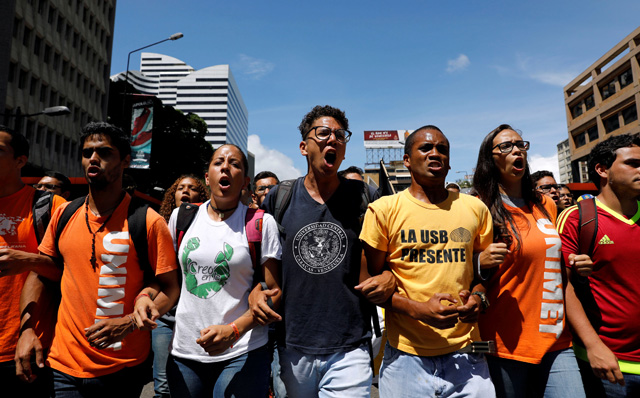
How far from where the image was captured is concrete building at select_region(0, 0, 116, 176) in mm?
28719

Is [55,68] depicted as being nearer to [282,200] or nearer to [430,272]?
[282,200]

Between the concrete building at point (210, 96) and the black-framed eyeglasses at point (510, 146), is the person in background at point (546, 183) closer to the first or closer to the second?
the black-framed eyeglasses at point (510, 146)

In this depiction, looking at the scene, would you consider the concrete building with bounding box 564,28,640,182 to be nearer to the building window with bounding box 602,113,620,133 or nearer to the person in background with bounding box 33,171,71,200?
the building window with bounding box 602,113,620,133

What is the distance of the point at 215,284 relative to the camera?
9.03 ft

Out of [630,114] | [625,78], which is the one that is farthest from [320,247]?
[625,78]

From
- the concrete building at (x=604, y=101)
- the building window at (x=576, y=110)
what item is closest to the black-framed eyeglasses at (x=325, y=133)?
the concrete building at (x=604, y=101)

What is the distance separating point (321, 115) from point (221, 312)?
157 centimetres

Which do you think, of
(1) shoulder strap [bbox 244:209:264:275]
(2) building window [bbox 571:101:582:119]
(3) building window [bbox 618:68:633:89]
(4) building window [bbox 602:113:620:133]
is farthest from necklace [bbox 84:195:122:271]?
(2) building window [bbox 571:101:582:119]

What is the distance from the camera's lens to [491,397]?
2.51m

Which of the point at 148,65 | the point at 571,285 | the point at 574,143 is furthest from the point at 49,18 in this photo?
the point at 148,65

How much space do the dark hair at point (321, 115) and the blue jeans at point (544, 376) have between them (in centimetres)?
195

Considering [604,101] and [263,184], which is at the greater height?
[604,101]

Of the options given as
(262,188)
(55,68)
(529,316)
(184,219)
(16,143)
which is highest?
(55,68)

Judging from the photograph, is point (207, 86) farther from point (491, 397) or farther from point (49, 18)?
point (491, 397)
